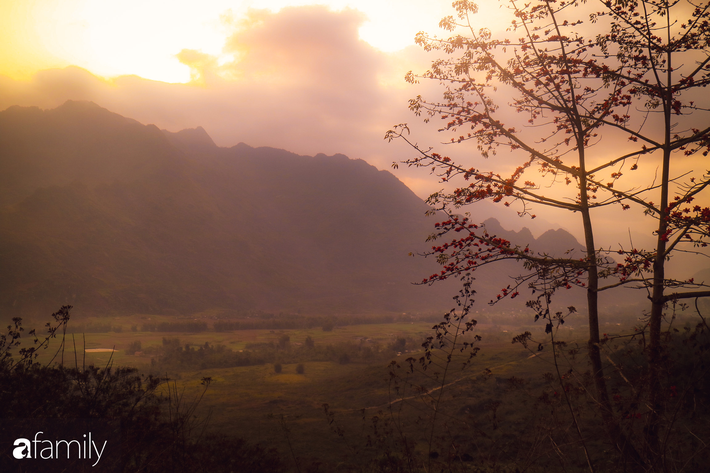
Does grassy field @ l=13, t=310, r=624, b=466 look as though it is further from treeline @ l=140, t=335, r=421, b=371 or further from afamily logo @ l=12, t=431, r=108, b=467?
treeline @ l=140, t=335, r=421, b=371

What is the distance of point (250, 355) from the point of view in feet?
146

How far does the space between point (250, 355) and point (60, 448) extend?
131 ft

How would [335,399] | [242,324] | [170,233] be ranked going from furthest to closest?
[170,233] < [242,324] < [335,399]

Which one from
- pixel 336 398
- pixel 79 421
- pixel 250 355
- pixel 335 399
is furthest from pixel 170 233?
pixel 79 421

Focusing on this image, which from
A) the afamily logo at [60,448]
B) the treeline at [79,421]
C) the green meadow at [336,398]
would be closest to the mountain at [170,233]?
the green meadow at [336,398]

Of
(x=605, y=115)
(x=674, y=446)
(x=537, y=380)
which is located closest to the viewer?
(x=605, y=115)

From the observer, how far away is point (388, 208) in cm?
18300

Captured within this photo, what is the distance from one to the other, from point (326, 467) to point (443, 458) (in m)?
3.32

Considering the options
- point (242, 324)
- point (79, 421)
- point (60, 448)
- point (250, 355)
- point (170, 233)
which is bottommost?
point (242, 324)

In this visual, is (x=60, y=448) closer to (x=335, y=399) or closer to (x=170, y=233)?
(x=335, y=399)

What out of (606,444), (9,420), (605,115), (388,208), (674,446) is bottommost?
(606,444)

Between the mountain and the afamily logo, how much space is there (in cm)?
7931

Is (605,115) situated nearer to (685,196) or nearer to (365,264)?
(685,196)

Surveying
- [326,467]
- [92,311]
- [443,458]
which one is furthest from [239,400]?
[92,311]
